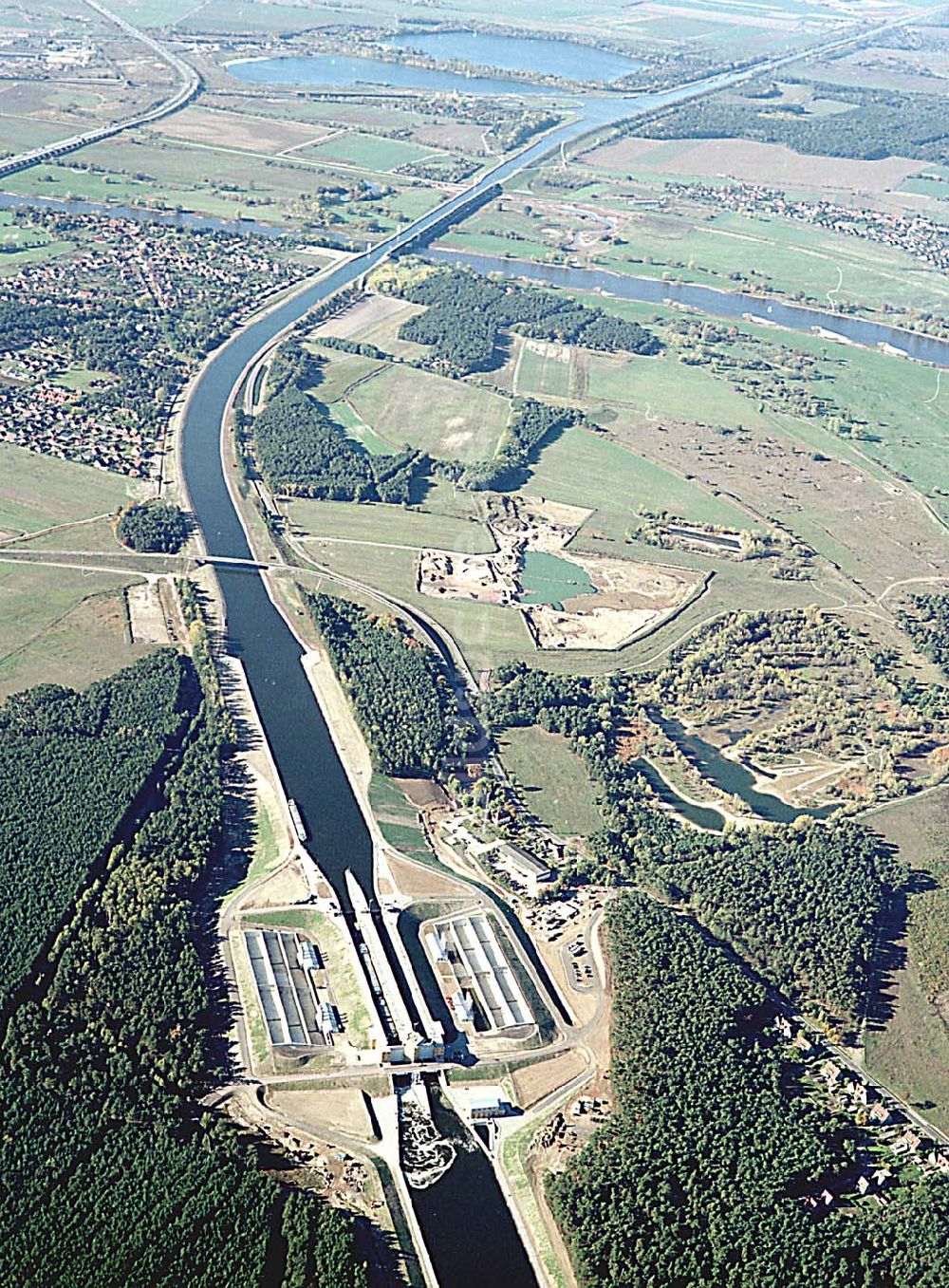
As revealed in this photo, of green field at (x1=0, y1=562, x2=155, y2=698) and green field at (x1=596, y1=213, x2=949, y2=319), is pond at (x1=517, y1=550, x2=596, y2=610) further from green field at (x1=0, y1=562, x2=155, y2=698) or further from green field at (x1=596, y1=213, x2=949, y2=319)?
green field at (x1=596, y1=213, x2=949, y2=319)

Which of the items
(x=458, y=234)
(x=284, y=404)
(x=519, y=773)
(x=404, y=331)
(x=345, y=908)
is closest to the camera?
(x=345, y=908)

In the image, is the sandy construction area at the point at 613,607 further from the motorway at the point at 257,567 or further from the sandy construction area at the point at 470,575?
the motorway at the point at 257,567

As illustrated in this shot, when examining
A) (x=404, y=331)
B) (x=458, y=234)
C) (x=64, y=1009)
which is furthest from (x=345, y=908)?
(x=458, y=234)

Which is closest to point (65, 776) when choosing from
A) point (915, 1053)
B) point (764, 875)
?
point (764, 875)

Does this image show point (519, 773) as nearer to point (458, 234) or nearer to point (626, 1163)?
point (626, 1163)

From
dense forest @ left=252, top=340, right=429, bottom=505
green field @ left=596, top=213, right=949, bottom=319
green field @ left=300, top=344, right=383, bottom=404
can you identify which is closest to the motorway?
dense forest @ left=252, top=340, right=429, bottom=505

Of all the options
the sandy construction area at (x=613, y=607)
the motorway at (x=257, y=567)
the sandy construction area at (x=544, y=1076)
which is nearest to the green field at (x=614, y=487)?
the sandy construction area at (x=613, y=607)
